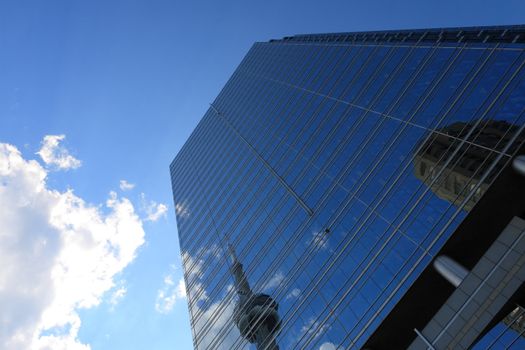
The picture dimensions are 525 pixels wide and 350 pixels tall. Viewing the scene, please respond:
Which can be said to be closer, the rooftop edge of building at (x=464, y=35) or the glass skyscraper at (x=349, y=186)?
the glass skyscraper at (x=349, y=186)

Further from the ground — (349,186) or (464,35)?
(464,35)

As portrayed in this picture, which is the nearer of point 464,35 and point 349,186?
point 349,186

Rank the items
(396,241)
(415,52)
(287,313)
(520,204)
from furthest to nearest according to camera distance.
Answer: (415,52) < (287,313) < (396,241) < (520,204)

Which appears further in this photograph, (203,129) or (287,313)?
(203,129)

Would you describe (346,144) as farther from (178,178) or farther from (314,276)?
(178,178)

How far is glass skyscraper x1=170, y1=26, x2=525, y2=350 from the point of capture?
24391mm

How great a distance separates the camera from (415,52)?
38781 millimetres

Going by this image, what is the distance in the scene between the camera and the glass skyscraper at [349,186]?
24.4m

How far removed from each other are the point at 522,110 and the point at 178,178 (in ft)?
238

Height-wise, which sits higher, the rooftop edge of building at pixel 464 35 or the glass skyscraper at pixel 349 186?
the rooftop edge of building at pixel 464 35

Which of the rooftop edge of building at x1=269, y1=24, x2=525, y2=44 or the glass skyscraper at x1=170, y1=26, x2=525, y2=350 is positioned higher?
the rooftop edge of building at x1=269, y1=24, x2=525, y2=44

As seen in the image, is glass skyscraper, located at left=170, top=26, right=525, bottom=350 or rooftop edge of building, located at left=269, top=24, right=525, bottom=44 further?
rooftop edge of building, located at left=269, top=24, right=525, bottom=44

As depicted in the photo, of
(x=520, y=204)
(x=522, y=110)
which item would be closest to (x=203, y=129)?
(x=522, y=110)

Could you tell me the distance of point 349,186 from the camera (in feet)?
113
